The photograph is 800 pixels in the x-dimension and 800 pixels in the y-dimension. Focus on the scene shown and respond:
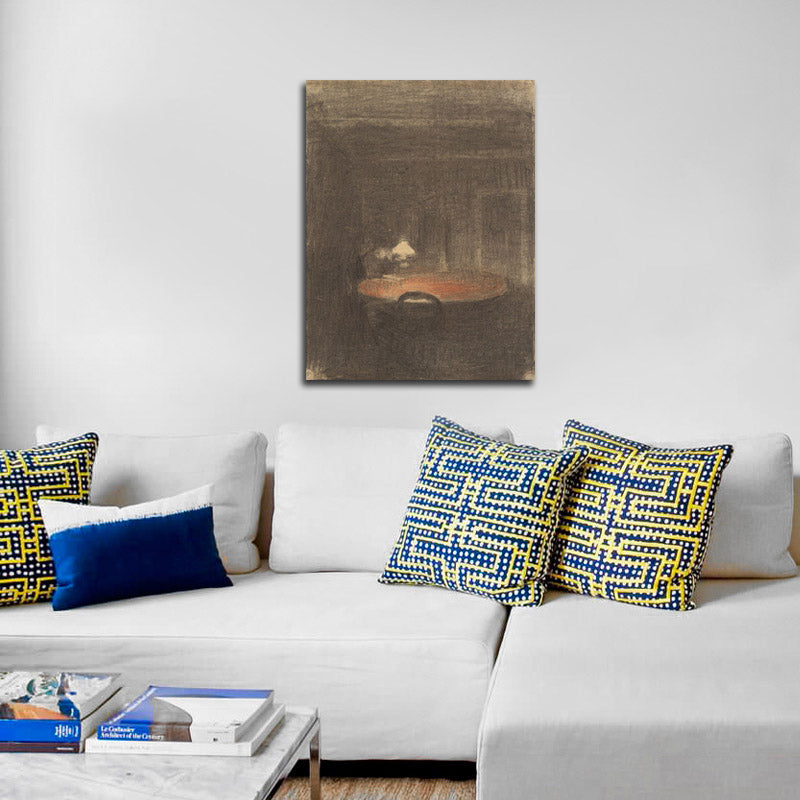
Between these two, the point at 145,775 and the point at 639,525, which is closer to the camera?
the point at 145,775

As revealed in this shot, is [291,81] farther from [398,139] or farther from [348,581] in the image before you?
[348,581]

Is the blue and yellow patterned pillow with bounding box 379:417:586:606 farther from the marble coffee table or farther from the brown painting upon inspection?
the marble coffee table

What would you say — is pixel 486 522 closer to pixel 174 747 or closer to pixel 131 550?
pixel 131 550

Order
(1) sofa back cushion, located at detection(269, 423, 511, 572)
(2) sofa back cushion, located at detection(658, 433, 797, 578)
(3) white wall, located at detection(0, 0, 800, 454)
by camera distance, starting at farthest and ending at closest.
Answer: (3) white wall, located at detection(0, 0, 800, 454)
(1) sofa back cushion, located at detection(269, 423, 511, 572)
(2) sofa back cushion, located at detection(658, 433, 797, 578)

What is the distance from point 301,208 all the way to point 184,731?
2.20 m

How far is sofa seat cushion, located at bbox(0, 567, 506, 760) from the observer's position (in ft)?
7.61

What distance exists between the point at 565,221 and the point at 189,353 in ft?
4.52

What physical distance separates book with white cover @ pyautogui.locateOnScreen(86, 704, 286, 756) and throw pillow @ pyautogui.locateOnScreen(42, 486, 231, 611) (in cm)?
95

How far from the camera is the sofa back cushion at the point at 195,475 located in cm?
297

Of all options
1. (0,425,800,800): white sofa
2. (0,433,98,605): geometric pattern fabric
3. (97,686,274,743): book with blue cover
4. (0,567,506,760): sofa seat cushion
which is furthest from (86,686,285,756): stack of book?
(0,433,98,605): geometric pattern fabric

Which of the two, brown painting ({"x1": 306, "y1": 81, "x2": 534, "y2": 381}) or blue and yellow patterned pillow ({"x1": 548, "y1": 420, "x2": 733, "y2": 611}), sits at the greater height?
brown painting ({"x1": 306, "y1": 81, "x2": 534, "y2": 381})

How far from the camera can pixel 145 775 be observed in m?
1.56

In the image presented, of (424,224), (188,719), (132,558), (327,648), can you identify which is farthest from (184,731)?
(424,224)

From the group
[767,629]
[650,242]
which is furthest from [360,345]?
[767,629]
